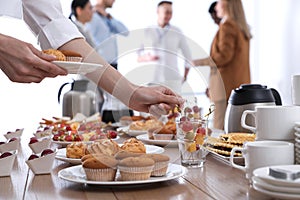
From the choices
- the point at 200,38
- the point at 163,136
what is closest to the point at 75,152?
the point at 163,136

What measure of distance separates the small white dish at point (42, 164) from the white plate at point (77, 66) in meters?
0.22

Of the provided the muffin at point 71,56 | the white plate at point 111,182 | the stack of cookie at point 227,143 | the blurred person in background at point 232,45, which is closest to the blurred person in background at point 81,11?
the blurred person in background at point 232,45

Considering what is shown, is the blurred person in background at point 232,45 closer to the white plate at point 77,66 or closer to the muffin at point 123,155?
the white plate at point 77,66

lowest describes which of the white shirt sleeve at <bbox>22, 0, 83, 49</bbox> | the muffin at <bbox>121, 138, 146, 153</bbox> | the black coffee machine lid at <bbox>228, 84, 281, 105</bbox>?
the muffin at <bbox>121, 138, 146, 153</bbox>

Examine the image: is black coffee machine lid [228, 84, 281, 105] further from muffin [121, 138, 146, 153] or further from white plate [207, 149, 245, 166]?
muffin [121, 138, 146, 153]

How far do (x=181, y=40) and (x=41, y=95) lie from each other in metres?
3.45

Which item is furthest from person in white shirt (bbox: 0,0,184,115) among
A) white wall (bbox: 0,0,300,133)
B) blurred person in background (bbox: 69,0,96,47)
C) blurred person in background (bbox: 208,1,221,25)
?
blurred person in background (bbox: 208,1,221,25)

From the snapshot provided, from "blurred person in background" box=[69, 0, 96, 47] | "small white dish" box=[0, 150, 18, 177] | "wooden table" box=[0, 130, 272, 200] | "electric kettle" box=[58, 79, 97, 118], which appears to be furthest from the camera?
"blurred person in background" box=[69, 0, 96, 47]

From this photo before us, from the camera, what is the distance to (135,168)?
113cm

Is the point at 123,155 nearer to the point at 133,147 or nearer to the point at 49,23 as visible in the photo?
the point at 133,147

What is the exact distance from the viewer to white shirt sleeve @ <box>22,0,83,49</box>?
182 cm

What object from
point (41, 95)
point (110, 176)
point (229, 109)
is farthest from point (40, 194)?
point (41, 95)

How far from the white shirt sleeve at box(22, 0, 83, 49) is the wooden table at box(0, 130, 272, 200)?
619mm

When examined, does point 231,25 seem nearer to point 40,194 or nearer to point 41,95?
point 41,95
